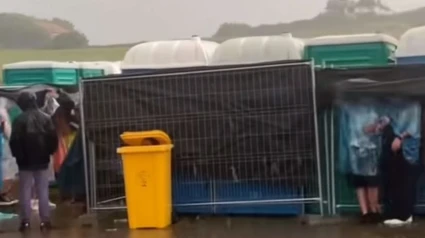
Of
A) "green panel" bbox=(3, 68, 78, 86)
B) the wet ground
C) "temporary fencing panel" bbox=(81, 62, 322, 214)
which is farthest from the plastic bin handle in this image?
"green panel" bbox=(3, 68, 78, 86)

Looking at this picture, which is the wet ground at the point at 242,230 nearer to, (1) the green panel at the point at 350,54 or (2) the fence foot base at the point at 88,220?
(2) the fence foot base at the point at 88,220

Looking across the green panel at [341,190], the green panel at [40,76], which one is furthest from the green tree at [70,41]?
the green panel at [341,190]

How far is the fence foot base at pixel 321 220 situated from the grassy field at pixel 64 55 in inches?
714

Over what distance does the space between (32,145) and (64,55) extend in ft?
69.7

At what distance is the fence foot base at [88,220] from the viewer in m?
13.2

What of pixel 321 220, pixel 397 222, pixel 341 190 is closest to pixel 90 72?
pixel 341 190

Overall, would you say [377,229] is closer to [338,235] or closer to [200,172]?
[338,235]

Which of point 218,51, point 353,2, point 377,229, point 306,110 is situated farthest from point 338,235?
point 353,2

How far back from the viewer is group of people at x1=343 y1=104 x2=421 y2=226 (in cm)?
1205

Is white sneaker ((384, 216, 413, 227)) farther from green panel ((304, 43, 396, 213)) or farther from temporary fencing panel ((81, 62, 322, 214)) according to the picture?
green panel ((304, 43, 396, 213))

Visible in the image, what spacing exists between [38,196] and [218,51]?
4.97m

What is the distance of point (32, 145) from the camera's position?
12641 mm

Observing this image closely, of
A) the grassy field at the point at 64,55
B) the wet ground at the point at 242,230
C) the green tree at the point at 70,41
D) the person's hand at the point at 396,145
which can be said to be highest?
the green tree at the point at 70,41

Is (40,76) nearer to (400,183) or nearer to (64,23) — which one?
(400,183)
